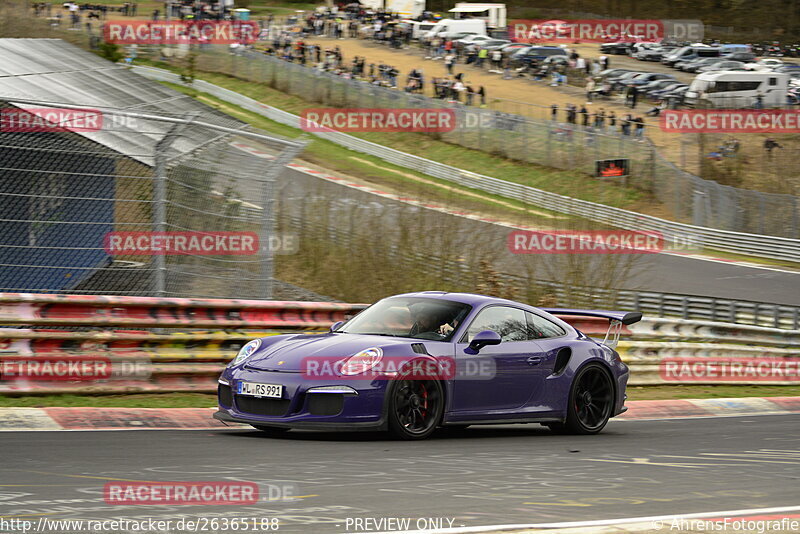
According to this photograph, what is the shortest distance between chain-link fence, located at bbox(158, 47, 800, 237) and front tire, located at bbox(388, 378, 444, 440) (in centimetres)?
2670

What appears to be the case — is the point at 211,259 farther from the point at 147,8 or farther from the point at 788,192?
the point at 147,8

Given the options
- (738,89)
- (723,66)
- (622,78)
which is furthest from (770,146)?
(723,66)

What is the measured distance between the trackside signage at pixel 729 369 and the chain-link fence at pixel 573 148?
17.5 meters

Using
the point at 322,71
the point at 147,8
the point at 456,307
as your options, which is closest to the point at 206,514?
the point at 456,307

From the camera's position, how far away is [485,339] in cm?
898

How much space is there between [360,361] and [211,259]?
11.1ft

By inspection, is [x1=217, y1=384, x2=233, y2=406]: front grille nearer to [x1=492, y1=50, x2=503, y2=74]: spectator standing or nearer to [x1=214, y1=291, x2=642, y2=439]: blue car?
[x1=214, y1=291, x2=642, y2=439]: blue car

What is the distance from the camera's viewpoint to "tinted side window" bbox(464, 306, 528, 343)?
9.43m

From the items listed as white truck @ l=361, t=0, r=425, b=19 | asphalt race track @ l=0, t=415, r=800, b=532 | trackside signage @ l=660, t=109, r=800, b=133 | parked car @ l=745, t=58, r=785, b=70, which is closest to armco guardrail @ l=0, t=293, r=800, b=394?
asphalt race track @ l=0, t=415, r=800, b=532

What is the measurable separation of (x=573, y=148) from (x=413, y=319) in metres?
32.7

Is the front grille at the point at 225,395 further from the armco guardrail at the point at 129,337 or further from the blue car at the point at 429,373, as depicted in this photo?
the armco guardrail at the point at 129,337

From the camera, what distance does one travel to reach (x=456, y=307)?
9.49 m
